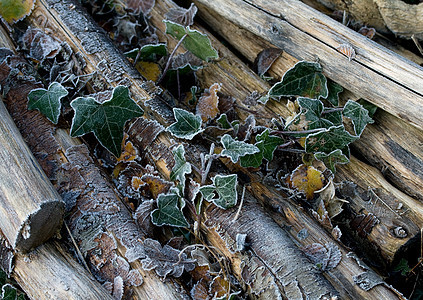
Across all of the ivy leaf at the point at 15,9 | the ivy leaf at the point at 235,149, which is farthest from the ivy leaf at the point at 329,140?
the ivy leaf at the point at 15,9

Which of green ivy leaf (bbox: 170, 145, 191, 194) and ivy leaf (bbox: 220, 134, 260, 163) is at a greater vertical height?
Answer: ivy leaf (bbox: 220, 134, 260, 163)

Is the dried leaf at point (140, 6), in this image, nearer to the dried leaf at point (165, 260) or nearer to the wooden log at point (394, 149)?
the wooden log at point (394, 149)

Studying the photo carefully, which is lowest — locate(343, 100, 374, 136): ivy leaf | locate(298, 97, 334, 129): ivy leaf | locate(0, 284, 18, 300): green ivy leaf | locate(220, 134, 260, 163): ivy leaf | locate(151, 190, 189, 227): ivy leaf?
locate(0, 284, 18, 300): green ivy leaf

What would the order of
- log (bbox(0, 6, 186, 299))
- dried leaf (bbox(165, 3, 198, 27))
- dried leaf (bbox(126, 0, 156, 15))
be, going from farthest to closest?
dried leaf (bbox(126, 0, 156, 15)), dried leaf (bbox(165, 3, 198, 27)), log (bbox(0, 6, 186, 299))

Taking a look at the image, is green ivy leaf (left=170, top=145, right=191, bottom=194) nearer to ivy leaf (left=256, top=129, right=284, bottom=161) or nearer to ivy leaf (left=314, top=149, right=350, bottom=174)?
ivy leaf (left=256, top=129, right=284, bottom=161)

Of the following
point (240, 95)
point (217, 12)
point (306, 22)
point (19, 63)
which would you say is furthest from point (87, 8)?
point (306, 22)

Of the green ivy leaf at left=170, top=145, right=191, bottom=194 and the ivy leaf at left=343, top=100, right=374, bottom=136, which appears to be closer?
the green ivy leaf at left=170, top=145, right=191, bottom=194

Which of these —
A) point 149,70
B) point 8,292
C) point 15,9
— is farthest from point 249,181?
point 15,9

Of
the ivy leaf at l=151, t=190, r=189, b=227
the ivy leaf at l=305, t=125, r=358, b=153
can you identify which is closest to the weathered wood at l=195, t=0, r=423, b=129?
the ivy leaf at l=305, t=125, r=358, b=153
